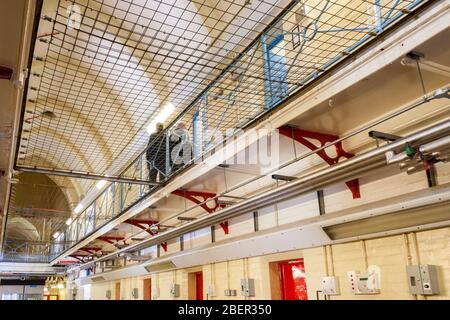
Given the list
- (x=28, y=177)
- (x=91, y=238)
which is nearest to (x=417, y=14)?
(x=91, y=238)

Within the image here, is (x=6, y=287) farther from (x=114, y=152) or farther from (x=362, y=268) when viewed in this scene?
(x=362, y=268)

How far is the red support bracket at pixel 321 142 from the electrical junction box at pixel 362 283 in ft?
2.11

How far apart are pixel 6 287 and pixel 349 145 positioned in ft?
52.4

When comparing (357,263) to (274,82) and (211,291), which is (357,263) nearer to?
(274,82)

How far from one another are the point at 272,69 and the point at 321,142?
0.75 meters

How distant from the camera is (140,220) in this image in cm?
643

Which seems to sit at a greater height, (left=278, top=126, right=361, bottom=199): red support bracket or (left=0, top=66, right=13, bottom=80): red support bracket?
(left=278, top=126, right=361, bottom=199): red support bracket

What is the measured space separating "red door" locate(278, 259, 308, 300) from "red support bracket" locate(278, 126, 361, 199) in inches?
50.3

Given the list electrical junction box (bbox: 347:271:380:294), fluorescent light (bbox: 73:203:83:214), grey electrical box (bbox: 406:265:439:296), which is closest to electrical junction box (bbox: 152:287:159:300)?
fluorescent light (bbox: 73:203:83:214)

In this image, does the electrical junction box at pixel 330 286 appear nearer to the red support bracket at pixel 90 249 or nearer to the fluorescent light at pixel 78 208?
the red support bracket at pixel 90 249

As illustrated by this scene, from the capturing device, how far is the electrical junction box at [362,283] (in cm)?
304

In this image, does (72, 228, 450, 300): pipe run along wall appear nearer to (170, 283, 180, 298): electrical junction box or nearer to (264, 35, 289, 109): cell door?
(170, 283, 180, 298): electrical junction box

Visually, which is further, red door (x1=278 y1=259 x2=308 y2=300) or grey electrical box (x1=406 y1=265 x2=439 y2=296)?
red door (x1=278 y1=259 x2=308 y2=300)

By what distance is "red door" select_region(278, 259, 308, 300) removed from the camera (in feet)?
13.9
